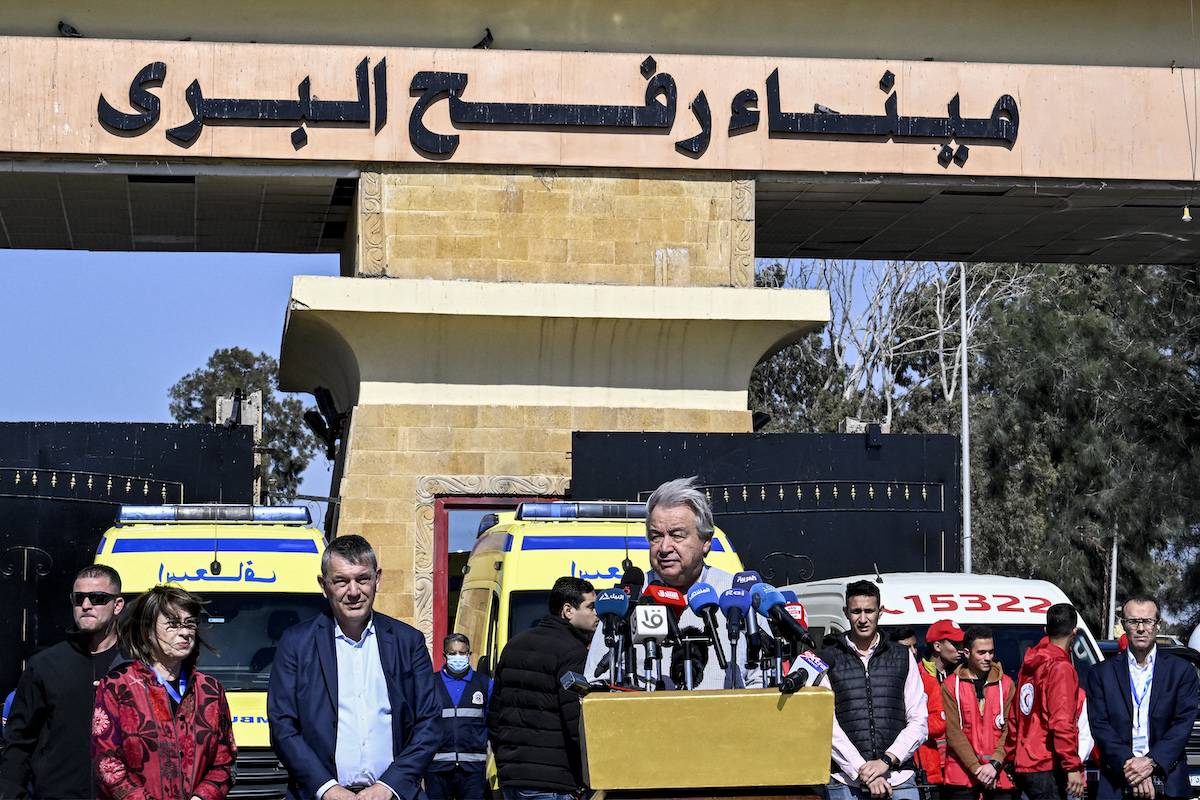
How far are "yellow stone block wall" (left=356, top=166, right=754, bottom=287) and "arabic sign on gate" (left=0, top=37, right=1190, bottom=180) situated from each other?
0.88 feet

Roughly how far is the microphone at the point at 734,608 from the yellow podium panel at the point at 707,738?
1.56 feet

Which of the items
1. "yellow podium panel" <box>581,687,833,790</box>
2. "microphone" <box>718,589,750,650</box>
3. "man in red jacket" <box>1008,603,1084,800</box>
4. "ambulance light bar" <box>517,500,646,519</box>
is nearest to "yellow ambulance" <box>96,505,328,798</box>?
"ambulance light bar" <box>517,500,646,519</box>

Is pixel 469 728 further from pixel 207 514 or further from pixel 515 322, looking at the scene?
pixel 515 322

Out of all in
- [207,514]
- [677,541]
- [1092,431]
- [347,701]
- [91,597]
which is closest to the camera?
[677,541]

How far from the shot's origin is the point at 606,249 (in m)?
22.0

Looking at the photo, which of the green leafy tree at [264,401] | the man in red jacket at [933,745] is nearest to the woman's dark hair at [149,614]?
the man in red jacket at [933,745]

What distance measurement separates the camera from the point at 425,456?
71.1 ft

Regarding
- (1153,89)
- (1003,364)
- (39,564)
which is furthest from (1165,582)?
(39,564)

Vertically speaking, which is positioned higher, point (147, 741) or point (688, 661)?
point (688, 661)

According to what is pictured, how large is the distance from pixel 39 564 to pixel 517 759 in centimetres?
1059

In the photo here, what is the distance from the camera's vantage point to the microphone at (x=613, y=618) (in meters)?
6.07

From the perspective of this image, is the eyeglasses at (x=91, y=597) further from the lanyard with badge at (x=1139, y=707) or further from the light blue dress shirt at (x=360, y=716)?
the lanyard with badge at (x=1139, y=707)

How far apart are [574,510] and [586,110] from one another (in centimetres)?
991

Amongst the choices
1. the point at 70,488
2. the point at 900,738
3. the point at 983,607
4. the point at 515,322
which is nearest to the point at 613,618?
the point at 900,738
